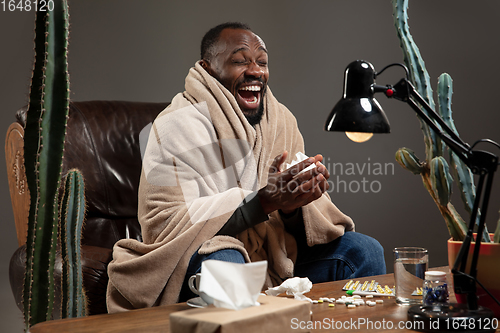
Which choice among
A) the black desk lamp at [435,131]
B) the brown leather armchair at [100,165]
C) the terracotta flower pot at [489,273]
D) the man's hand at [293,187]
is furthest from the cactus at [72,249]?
the terracotta flower pot at [489,273]

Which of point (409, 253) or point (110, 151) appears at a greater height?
point (110, 151)

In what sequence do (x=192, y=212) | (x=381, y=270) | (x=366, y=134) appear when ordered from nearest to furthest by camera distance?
(x=366, y=134) < (x=192, y=212) < (x=381, y=270)

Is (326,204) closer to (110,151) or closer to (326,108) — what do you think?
(110,151)

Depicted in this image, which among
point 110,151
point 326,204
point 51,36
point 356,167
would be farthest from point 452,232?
point 356,167

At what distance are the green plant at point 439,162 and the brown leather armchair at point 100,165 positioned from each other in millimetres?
1117

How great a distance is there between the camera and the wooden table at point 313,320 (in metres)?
0.90

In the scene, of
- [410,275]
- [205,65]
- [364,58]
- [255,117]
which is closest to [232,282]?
[410,275]

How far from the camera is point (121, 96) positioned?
11.0 feet

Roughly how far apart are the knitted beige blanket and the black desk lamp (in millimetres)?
652

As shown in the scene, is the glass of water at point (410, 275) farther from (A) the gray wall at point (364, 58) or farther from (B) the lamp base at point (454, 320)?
(A) the gray wall at point (364, 58)

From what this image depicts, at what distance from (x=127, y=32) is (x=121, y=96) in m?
0.44

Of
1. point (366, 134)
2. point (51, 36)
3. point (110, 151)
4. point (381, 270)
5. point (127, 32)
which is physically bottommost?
point (381, 270)

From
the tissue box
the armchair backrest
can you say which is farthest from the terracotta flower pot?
the armchair backrest

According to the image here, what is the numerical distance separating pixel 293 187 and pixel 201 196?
31 cm
